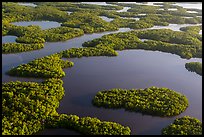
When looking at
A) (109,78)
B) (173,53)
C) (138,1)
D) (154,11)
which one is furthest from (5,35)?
(138,1)

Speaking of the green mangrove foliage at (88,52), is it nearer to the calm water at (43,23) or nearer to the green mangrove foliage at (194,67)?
the green mangrove foliage at (194,67)

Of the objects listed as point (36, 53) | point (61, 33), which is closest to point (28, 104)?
point (36, 53)

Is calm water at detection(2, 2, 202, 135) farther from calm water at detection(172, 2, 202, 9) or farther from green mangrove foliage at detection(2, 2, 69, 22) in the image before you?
calm water at detection(172, 2, 202, 9)

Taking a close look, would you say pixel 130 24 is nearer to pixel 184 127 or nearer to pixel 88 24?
pixel 88 24

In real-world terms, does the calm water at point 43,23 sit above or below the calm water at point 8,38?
above

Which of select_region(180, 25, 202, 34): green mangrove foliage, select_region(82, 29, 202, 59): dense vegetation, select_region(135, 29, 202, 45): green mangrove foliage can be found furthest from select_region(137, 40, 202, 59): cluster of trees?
select_region(180, 25, 202, 34): green mangrove foliage

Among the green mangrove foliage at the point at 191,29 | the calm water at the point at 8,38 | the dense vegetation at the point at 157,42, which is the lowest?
the calm water at the point at 8,38

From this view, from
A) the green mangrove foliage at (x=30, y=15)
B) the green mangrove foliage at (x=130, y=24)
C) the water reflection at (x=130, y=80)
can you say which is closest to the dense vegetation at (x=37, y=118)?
Result: the water reflection at (x=130, y=80)
